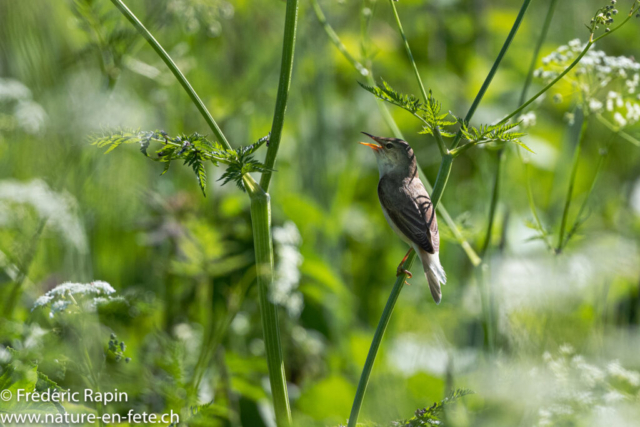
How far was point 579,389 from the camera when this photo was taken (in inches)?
74.0

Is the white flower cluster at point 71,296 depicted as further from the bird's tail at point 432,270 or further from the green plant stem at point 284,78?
the bird's tail at point 432,270

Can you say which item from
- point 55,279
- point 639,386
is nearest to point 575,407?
point 639,386

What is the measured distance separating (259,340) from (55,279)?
0.91 m

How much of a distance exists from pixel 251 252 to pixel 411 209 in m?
1.21

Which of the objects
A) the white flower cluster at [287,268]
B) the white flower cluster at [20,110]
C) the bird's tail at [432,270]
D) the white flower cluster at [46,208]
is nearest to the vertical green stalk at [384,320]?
the bird's tail at [432,270]

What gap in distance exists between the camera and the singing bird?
1.51m

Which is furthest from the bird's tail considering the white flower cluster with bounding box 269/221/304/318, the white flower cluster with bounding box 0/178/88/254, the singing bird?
the white flower cluster with bounding box 0/178/88/254

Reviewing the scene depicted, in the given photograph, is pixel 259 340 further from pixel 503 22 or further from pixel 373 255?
pixel 503 22

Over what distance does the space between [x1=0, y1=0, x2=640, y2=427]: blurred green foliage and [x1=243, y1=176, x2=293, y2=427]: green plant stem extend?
0.64ft

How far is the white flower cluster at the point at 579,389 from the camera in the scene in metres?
1.74

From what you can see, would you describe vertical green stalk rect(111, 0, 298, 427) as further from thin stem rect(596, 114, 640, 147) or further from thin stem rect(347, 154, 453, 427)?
thin stem rect(596, 114, 640, 147)

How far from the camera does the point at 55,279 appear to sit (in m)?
2.22

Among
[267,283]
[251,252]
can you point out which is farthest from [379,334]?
[251,252]

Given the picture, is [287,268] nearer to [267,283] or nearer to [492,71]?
[267,283]
